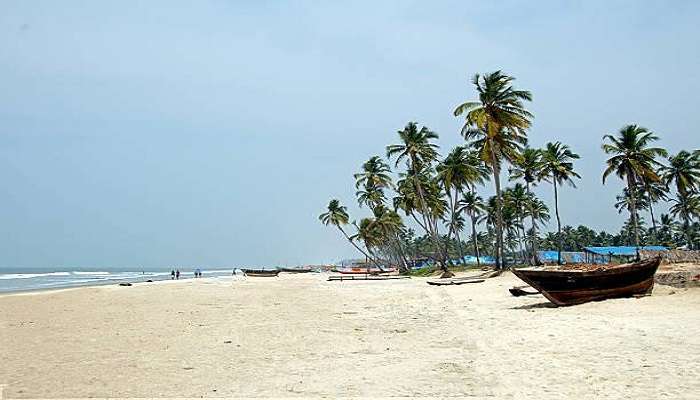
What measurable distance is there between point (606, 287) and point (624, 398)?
9.87 meters

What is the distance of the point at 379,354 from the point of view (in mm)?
8758

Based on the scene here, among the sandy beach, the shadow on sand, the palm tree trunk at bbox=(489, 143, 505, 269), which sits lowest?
the sandy beach

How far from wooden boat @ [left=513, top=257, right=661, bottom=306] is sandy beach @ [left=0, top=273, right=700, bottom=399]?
2.17 feet

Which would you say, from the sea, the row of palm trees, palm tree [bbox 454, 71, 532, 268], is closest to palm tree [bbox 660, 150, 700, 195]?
the row of palm trees

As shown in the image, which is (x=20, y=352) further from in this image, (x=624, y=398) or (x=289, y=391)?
(x=624, y=398)

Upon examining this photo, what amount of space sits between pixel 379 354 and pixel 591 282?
822 centimetres

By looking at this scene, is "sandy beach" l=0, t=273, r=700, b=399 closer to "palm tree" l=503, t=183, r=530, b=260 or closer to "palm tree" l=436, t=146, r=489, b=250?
"palm tree" l=436, t=146, r=489, b=250

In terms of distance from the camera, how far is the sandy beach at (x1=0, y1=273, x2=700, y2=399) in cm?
627

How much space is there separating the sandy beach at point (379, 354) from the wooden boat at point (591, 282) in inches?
26.0

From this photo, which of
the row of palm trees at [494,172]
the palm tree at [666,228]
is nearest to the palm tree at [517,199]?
the row of palm trees at [494,172]

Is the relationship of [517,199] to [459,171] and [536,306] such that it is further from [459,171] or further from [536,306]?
[536,306]

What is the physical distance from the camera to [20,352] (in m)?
9.86

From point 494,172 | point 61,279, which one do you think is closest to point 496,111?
point 494,172

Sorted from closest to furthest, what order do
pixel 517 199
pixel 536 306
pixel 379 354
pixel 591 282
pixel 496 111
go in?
1. pixel 379 354
2. pixel 591 282
3. pixel 536 306
4. pixel 496 111
5. pixel 517 199
